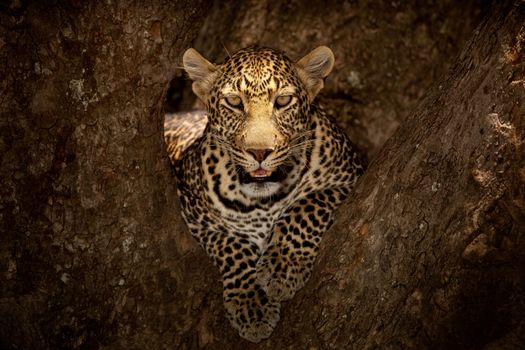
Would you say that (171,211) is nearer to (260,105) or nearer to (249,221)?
(249,221)

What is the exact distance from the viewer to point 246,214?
5.06 m

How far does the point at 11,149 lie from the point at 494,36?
2.60 metres

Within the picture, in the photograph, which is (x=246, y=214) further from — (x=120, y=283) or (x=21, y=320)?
(x=21, y=320)

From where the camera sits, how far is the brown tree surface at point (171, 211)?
11.8 feet

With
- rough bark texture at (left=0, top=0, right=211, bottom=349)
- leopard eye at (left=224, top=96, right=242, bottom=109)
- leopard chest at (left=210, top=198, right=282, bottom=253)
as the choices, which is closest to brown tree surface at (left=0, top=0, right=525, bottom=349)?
rough bark texture at (left=0, top=0, right=211, bottom=349)

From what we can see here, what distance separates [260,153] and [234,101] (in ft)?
1.61

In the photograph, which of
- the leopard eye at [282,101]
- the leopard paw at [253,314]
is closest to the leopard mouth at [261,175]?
the leopard eye at [282,101]

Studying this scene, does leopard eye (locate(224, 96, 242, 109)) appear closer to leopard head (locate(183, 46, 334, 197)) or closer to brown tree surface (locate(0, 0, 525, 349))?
leopard head (locate(183, 46, 334, 197))

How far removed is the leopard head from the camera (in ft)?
14.4

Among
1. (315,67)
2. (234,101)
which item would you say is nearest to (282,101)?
(234,101)

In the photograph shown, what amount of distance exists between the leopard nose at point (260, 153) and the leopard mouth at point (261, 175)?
101 mm

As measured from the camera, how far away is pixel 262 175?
4453 millimetres

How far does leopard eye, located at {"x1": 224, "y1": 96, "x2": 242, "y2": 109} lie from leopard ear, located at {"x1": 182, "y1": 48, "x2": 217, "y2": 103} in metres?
0.32

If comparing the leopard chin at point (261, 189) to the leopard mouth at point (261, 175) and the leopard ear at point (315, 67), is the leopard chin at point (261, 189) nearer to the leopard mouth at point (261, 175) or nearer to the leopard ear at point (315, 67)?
the leopard mouth at point (261, 175)
